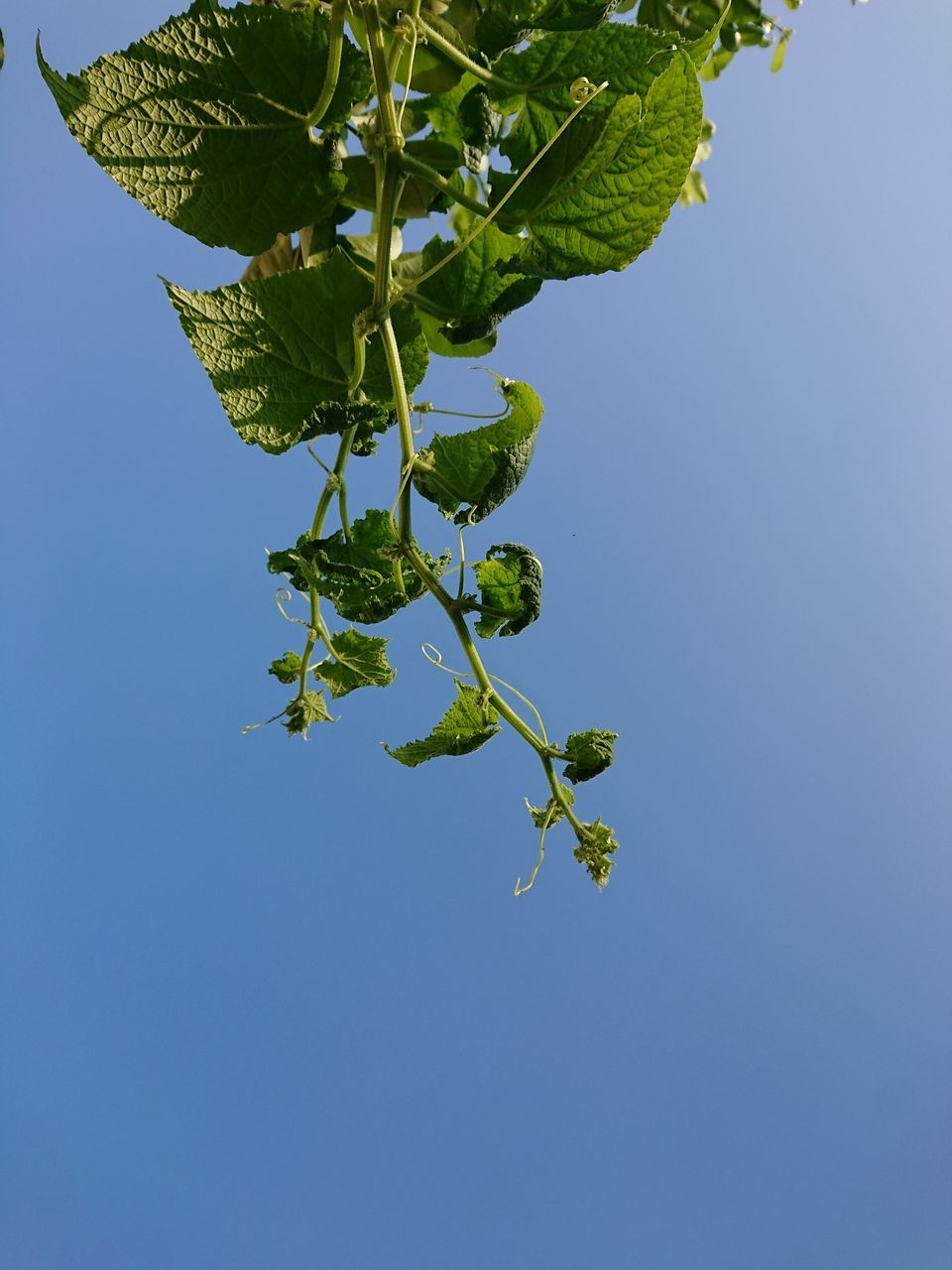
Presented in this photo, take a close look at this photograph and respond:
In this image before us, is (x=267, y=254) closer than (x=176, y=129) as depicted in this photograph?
No

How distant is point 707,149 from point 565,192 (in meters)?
0.70

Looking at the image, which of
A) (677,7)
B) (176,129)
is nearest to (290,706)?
(176,129)

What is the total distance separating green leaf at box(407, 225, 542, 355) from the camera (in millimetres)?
318

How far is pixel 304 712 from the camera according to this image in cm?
43

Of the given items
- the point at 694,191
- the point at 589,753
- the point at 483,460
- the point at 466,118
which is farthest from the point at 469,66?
the point at 694,191

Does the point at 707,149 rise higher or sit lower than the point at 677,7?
higher

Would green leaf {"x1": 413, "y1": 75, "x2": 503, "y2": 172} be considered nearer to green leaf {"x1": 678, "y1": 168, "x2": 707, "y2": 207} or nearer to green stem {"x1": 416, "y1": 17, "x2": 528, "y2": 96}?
green stem {"x1": 416, "y1": 17, "x2": 528, "y2": 96}

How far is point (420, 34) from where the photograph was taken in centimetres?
30

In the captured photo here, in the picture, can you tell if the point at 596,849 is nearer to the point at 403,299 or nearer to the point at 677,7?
the point at 403,299

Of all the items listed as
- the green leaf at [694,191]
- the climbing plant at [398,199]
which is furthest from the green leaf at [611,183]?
the green leaf at [694,191]

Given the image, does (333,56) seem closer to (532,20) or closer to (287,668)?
(532,20)

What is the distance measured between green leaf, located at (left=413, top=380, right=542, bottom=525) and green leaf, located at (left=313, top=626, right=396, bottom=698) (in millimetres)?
100

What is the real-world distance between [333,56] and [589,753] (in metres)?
0.23

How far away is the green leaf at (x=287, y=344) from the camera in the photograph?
0.31 metres
